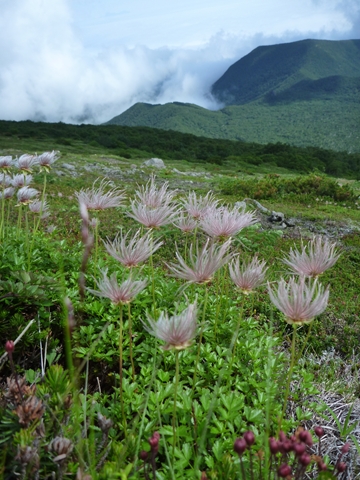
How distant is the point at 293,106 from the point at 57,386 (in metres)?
195

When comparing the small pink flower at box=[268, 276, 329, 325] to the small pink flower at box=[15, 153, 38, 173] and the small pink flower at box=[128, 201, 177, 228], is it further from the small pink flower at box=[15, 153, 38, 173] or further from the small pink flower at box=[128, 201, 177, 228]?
the small pink flower at box=[15, 153, 38, 173]

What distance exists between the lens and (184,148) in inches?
2363

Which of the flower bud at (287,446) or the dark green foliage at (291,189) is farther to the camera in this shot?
the dark green foliage at (291,189)

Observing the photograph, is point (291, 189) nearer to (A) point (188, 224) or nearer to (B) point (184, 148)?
(A) point (188, 224)

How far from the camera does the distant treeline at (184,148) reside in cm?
5228

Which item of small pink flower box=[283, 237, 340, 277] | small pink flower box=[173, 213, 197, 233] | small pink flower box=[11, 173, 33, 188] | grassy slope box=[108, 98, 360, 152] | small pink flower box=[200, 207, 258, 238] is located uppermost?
grassy slope box=[108, 98, 360, 152]

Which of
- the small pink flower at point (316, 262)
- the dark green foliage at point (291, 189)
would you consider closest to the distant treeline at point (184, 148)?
the dark green foliage at point (291, 189)

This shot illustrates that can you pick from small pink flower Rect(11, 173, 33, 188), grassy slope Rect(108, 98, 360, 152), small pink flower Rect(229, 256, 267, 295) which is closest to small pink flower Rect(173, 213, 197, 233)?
small pink flower Rect(229, 256, 267, 295)

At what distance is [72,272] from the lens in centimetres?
409

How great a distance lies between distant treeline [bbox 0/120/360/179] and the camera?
52.3m

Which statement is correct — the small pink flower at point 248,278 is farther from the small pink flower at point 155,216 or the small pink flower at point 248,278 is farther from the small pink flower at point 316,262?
the small pink flower at point 155,216

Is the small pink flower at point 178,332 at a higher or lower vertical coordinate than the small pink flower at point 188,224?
lower

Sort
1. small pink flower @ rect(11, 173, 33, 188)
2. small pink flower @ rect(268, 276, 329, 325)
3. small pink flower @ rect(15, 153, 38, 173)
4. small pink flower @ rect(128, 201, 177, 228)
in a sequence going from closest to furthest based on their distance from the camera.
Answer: small pink flower @ rect(268, 276, 329, 325) → small pink flower @ rect(128, 201, 177, 228) → small pink flower @ rect(15, 153, 38, 173) → small pink flower @ rect(11, 173, 33, 188)

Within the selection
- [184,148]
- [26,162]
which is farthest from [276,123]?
[26,162]
